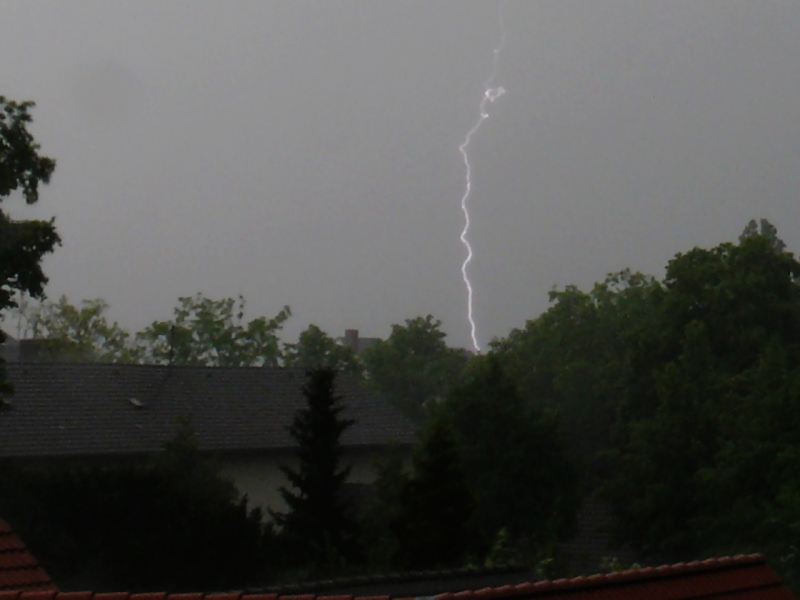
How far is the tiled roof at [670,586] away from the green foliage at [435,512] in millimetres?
17721

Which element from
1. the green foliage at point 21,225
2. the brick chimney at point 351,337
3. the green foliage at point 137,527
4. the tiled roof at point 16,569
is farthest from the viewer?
the brick chimney at point 351,337

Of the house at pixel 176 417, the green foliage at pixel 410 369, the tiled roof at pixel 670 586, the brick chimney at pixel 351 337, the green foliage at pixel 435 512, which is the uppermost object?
the brick chimney at pixel 351 337

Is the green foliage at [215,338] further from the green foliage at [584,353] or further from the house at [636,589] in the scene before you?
the house at [636,589]

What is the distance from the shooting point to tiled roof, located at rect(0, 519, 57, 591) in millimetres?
7543

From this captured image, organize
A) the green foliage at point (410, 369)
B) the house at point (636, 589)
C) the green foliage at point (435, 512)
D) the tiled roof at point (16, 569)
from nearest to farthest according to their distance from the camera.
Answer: the house at point (636, 589), the tiled roof at point (16, 569), the green foliage at point (435, 512), the green foliage at point (410, 369)

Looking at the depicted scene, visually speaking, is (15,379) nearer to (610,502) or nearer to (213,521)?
(213,521)

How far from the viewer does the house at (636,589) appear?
17.9ft

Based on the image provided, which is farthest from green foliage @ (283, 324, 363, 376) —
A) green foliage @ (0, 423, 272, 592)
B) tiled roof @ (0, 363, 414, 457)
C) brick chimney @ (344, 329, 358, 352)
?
green foliage @ (0, 423, 272, 592)

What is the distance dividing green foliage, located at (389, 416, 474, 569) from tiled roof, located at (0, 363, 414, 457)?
33.2 feet

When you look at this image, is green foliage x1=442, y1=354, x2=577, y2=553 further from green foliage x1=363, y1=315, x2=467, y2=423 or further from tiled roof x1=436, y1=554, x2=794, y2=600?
green foliage x1=363, y1=315, x2=467, y2=423

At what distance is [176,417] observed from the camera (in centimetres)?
3325

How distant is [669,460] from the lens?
1268 inches

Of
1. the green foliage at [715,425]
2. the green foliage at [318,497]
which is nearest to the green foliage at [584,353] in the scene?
the green foliage at [715,425]

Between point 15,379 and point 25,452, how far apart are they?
4.73 meters
